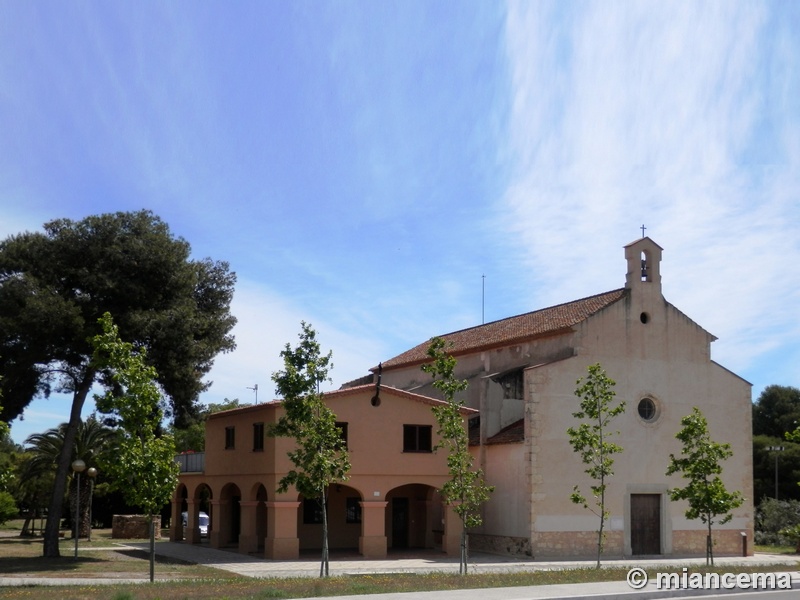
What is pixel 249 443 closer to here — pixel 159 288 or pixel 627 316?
pixel 159 288

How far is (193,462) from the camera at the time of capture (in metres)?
41.2

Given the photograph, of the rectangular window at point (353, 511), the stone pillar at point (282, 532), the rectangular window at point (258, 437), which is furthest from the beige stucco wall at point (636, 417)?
the rectangular window at point (258, 437)

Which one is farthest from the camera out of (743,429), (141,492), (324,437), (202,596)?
(743,429)

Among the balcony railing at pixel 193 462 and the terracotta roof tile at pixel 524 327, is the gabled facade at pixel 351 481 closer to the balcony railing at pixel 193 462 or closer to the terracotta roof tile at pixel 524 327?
the balcony railing at pixel 193 462

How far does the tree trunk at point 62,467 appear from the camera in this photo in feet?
108

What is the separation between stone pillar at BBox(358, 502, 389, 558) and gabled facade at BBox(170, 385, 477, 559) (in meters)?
0.04

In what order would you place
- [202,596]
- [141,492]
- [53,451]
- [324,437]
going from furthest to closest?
1. [53,451]
2. [324,437]
3. [141,492]
4. [202,596]

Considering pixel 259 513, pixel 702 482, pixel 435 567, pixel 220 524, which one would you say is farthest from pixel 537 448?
pixel 220 524

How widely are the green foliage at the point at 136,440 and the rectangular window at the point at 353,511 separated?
15.5 metres

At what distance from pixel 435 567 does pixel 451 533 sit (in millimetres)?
5303

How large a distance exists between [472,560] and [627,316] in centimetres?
1152

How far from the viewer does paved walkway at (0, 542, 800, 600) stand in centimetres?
1916

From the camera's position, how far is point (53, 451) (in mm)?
47219

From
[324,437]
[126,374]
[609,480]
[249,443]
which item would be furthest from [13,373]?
[609,480]
